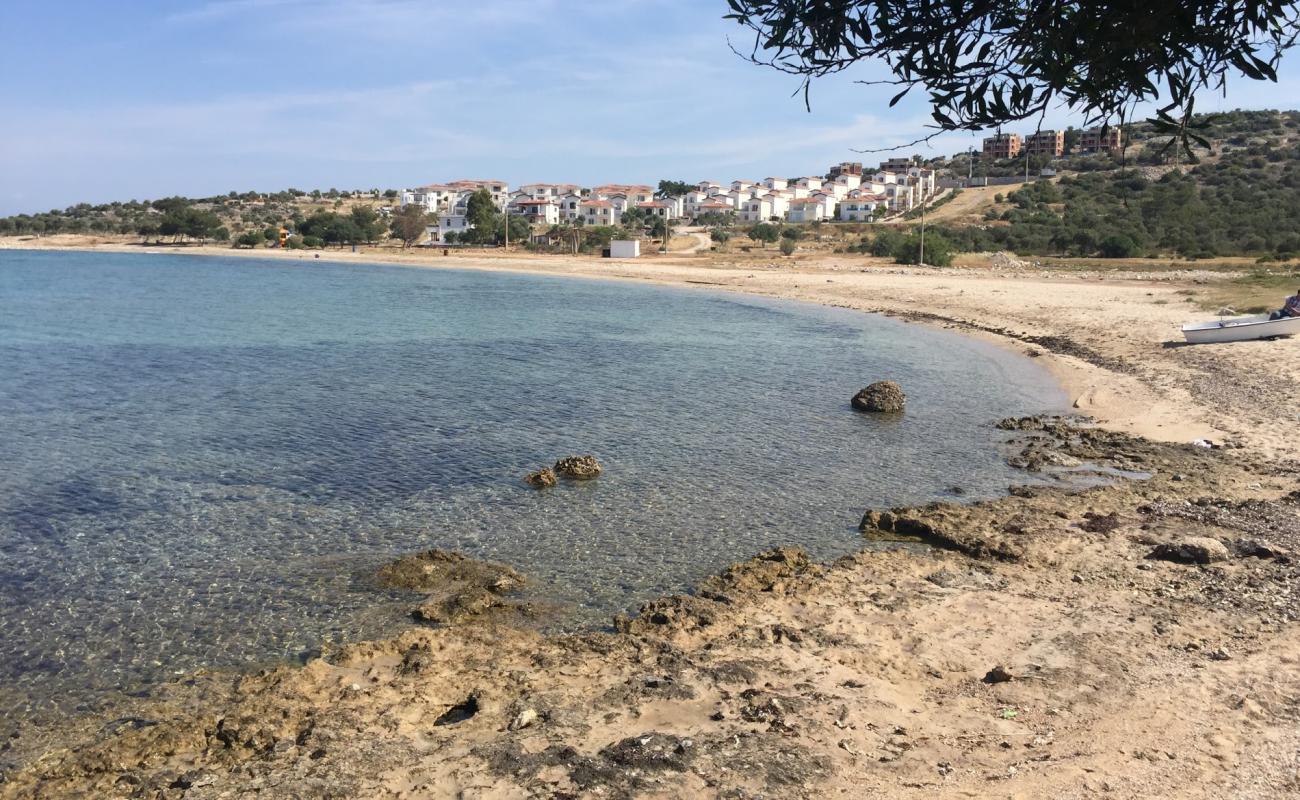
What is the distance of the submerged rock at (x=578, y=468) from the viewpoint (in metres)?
15.3

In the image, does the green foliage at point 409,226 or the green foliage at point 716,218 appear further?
the green foliage at point 716,218

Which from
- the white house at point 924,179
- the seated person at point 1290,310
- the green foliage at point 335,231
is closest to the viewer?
the seated person at point 1290,310

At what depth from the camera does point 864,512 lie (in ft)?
44.5

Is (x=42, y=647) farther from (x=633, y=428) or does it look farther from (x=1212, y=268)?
(x=1212, y=268)

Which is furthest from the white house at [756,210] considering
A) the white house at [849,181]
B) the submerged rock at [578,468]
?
the submerged rock at [578,468]

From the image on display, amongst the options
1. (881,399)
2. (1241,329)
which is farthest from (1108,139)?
(1241,329)

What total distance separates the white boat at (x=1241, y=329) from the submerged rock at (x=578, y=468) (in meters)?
20.1

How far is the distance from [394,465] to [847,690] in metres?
10.5

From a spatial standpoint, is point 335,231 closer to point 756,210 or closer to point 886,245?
point 756,210

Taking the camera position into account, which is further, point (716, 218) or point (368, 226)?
point (716, 218)

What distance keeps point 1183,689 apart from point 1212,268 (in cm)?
5328

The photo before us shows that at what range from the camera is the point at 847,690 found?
7695mm

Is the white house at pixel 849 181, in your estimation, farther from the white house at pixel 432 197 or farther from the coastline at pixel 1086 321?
the coastline at pixel 1086 321

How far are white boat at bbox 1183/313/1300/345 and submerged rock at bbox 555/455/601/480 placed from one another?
20070 mm
